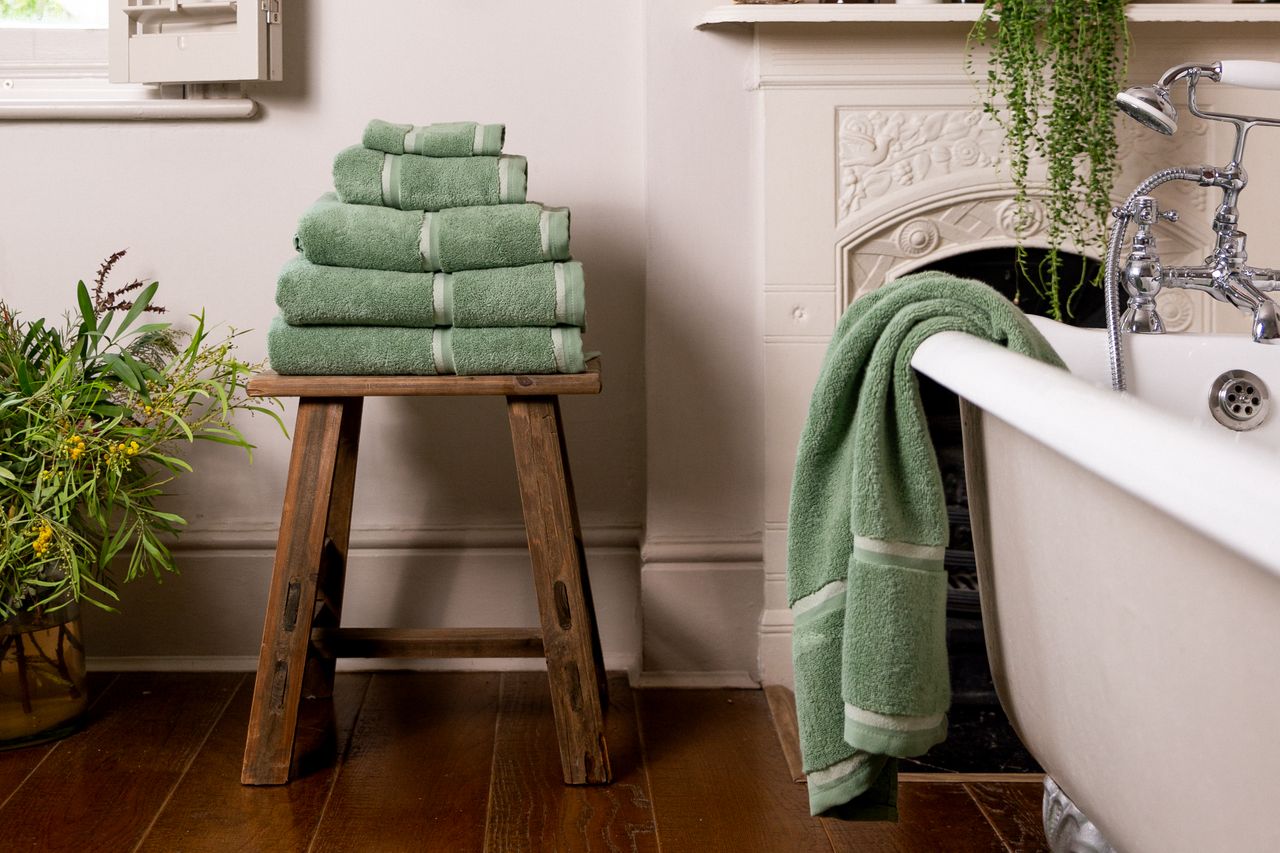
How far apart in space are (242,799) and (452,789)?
0.27m

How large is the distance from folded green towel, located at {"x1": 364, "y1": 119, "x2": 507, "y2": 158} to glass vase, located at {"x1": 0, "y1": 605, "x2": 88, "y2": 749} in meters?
0.82

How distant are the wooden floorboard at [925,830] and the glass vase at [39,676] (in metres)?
1.11

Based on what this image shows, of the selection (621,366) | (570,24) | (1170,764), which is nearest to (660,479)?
(621,366)

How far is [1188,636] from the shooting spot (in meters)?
0.75

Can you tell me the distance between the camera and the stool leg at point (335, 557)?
172 cm

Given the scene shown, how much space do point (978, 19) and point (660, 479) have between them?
86cm

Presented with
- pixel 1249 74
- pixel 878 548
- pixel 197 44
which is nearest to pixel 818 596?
pixel 878 548

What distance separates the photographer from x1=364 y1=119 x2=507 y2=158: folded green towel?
158 cm

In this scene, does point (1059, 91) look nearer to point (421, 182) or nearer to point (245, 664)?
point (421, 182)

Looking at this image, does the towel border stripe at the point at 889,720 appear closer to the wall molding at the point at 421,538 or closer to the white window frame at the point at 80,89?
the wall molding at the point at 421,538

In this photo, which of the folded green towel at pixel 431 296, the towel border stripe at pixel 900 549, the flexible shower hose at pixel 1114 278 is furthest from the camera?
the folded green towel at pixel 431 296

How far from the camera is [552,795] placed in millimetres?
1544

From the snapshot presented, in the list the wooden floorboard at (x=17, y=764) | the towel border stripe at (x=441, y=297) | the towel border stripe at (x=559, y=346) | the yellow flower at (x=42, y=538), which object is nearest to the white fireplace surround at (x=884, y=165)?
the towel border stripe at (x=559, y=346)

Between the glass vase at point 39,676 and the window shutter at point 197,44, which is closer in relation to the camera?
the glass vase at point 39,676
